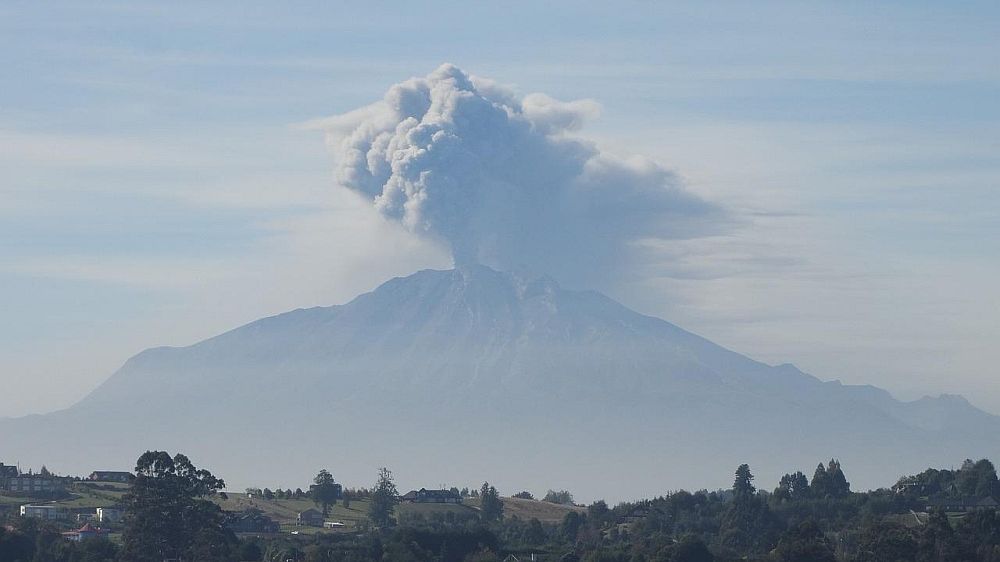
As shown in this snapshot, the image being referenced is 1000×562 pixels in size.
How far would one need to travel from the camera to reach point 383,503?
525 ft

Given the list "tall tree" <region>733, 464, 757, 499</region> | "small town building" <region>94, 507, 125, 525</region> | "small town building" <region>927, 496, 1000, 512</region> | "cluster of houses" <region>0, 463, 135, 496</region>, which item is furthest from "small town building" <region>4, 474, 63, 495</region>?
"small town building" <region>927, 496, 1000, 512</region>

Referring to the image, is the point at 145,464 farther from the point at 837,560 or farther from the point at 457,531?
the point at 837,560

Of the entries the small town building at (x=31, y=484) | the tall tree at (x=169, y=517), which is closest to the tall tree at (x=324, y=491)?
the small town building at (x=31, y=484)

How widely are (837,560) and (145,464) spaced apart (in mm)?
37281

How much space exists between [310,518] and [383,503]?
315 inches

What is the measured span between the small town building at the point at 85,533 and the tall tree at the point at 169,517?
56.8 ft

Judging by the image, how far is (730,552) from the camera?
397 feet

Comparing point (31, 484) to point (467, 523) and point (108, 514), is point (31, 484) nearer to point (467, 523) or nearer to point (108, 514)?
point (108, 514)

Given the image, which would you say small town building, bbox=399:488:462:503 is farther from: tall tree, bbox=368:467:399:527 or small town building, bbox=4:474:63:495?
small town building, bbox=4:474:63:495

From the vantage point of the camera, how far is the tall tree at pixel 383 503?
505 ft

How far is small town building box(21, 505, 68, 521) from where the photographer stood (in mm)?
142125

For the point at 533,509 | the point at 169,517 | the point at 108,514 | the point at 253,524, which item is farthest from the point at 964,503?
the point at 169,517

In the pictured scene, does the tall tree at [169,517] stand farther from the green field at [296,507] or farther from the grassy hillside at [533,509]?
the grassy hillside at [533,509]

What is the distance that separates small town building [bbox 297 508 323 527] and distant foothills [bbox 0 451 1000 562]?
143mm
